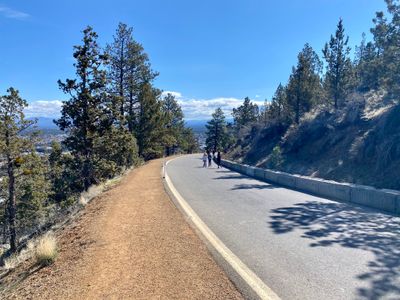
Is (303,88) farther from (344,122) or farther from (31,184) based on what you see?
(31,184)

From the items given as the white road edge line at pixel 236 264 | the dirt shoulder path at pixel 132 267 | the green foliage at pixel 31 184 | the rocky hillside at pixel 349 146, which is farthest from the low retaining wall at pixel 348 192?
the green foliage at pixel 31 184

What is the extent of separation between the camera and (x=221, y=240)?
7617mm

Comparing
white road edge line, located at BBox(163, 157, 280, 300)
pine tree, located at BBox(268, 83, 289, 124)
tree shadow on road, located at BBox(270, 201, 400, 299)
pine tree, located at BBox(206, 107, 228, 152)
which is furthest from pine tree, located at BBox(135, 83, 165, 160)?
pine tree, located at BBox(206, 107, 228, 152)

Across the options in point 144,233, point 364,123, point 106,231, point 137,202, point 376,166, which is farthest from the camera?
point 364,123

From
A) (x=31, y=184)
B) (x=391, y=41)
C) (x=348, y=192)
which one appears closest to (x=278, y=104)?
(x=391, y=41)

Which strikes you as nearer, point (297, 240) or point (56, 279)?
point (56, 279)

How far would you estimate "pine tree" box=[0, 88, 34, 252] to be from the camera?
2084cm

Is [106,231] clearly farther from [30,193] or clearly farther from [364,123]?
[30,193]

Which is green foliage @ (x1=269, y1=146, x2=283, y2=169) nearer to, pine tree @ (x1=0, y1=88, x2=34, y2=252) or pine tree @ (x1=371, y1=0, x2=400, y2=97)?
pine tree @ (x1=371, y1=0, x2=400, y2=97)

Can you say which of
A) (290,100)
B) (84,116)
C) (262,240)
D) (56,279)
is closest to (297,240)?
(262,240)

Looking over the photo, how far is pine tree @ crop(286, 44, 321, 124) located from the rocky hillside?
7.46 ft

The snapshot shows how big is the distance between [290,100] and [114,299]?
112 ft

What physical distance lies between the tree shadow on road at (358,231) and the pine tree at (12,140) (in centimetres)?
1726

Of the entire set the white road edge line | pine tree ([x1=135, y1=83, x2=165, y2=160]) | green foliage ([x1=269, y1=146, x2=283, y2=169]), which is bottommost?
the white road edge line
